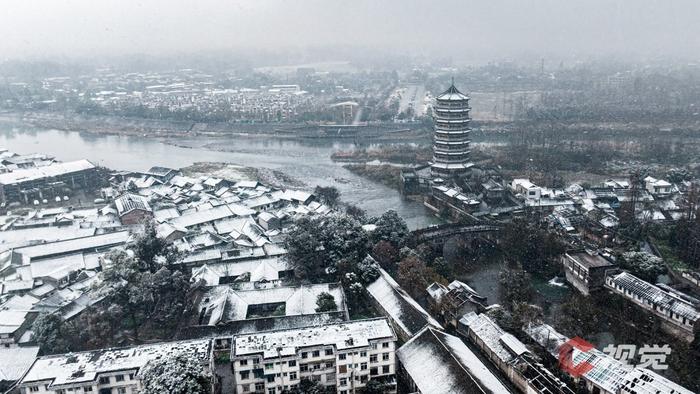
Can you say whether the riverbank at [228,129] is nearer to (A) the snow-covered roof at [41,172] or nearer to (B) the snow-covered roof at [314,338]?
(A) the snow-covered roof at [41,172]

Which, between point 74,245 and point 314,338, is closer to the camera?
point 314,338

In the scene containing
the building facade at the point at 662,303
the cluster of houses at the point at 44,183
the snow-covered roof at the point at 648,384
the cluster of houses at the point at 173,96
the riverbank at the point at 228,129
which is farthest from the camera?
the cluster of houses at the point at 173,96

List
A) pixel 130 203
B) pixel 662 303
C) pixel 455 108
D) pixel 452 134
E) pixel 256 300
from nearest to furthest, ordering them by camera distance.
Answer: pixel 662 303, pixel 256 300, pixel 130 203, pixel 455 108, pixel 452 134

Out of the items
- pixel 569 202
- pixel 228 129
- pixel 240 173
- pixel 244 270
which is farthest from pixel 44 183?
pixel 569 202

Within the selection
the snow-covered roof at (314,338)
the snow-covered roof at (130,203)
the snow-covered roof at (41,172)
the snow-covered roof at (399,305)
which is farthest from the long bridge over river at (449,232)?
the snow-covered roof at (41,172)

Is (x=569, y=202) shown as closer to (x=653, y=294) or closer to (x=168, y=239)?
(x=653, y=294)

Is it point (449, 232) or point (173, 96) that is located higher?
point (173, 96)

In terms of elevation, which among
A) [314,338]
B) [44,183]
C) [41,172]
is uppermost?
[41,172]
